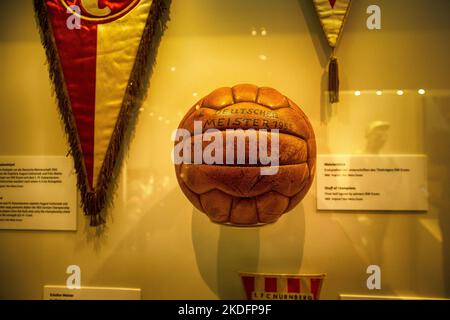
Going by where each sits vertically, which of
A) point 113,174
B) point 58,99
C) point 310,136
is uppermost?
point 58,99

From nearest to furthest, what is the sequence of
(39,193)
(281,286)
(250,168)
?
(250,168), (281,286), (39,193)

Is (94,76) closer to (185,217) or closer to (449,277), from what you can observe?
(185,217)

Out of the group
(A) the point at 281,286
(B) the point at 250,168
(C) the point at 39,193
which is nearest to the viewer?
(B) the point at 250,168

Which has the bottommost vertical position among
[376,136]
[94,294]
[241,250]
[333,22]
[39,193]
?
[94,294]

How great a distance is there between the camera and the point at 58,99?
135 centimetres

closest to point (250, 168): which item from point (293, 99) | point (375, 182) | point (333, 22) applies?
point (293, 99)

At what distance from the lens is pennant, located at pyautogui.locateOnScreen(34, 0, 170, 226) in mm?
1293

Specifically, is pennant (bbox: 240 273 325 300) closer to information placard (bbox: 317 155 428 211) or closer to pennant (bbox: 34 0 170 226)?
information placard (bbox: 317 155 428 211)

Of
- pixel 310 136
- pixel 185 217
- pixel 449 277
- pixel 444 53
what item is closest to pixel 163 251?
pixel 185 217

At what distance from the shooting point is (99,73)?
130cm

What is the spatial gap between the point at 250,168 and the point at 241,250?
1.79 ft

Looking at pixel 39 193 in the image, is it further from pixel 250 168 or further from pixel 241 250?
pixel 250 168

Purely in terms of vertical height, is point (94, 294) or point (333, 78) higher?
point (333, 78)

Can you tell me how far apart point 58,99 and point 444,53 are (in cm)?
159
